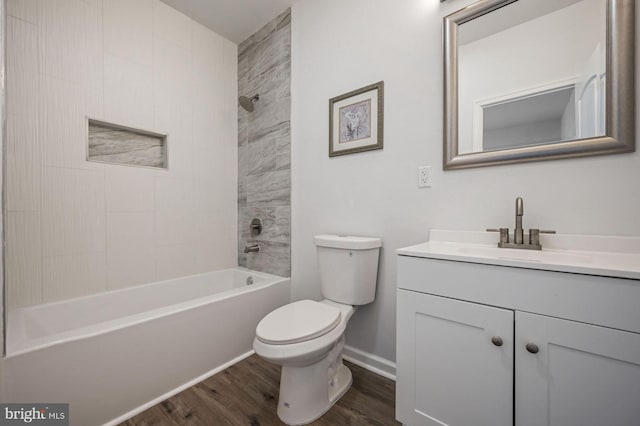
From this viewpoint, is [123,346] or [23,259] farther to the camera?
[23,259]

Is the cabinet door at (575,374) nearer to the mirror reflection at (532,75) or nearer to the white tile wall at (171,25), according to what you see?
the mirror reflection at (532,75)

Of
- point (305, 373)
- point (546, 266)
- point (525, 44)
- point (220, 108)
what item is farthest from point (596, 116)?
point (220, 108)

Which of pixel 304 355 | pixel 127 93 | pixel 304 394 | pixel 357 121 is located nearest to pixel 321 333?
pixel 304 355

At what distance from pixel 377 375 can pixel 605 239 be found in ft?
4.10

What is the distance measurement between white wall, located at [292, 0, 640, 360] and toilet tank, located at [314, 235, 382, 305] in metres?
0.09

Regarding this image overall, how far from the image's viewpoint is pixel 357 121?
5.34 ft

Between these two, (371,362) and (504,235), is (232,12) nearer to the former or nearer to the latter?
(504,235)

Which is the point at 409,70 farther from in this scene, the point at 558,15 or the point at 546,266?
the point at 546,266

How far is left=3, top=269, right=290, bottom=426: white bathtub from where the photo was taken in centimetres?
102

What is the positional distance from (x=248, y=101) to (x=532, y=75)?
6.08 ft

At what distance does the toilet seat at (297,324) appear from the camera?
3.58ft

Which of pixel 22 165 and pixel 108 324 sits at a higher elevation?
pixel 22 165

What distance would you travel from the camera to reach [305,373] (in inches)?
46.8

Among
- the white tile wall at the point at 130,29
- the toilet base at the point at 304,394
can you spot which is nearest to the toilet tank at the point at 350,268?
the toilet base at the point at 304,394
